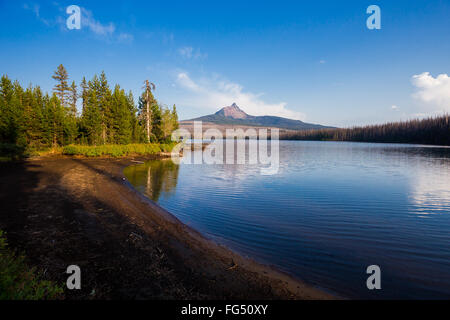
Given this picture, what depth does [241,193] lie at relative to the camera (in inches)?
654

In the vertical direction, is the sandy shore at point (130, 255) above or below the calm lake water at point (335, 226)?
above

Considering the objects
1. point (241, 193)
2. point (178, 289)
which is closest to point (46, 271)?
point (178, 289)

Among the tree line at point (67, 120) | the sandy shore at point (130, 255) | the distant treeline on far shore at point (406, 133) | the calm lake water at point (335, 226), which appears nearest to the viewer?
the sandy shore at point (130, 255)

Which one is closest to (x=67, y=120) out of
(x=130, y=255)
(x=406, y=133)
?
(x=130, y=255)

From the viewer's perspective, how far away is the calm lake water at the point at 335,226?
257 inches

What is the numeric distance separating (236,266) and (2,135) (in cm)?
4188

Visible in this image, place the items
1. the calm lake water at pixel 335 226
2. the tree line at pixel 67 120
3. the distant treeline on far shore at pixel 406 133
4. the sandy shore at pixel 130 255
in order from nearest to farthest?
the sandy shore at pixel 130 255 < the calm lake water at pixel 335 226 < the tree line at pixel 67 120 < the distant treeline on far shore at pixel 406 133

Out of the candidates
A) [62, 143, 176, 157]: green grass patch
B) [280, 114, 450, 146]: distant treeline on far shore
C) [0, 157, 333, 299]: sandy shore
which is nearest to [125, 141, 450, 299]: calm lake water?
[0, 157, 333, 299]: sandy shore

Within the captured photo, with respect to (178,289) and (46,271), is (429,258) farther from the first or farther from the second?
(46,271)

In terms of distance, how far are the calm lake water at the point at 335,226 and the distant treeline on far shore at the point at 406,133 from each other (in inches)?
4915

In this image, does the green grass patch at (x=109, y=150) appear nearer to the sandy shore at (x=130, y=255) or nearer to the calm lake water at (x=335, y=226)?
the calm lake water at (x=335, y=226)

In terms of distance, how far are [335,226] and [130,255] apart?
9.18 m

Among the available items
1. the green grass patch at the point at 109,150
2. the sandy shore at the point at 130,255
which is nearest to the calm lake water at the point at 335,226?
the sandy shore at the point at 130,255

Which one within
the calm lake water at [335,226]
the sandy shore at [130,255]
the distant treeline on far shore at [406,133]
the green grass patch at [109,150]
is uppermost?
the distant treeline on far shore at [406,133]
